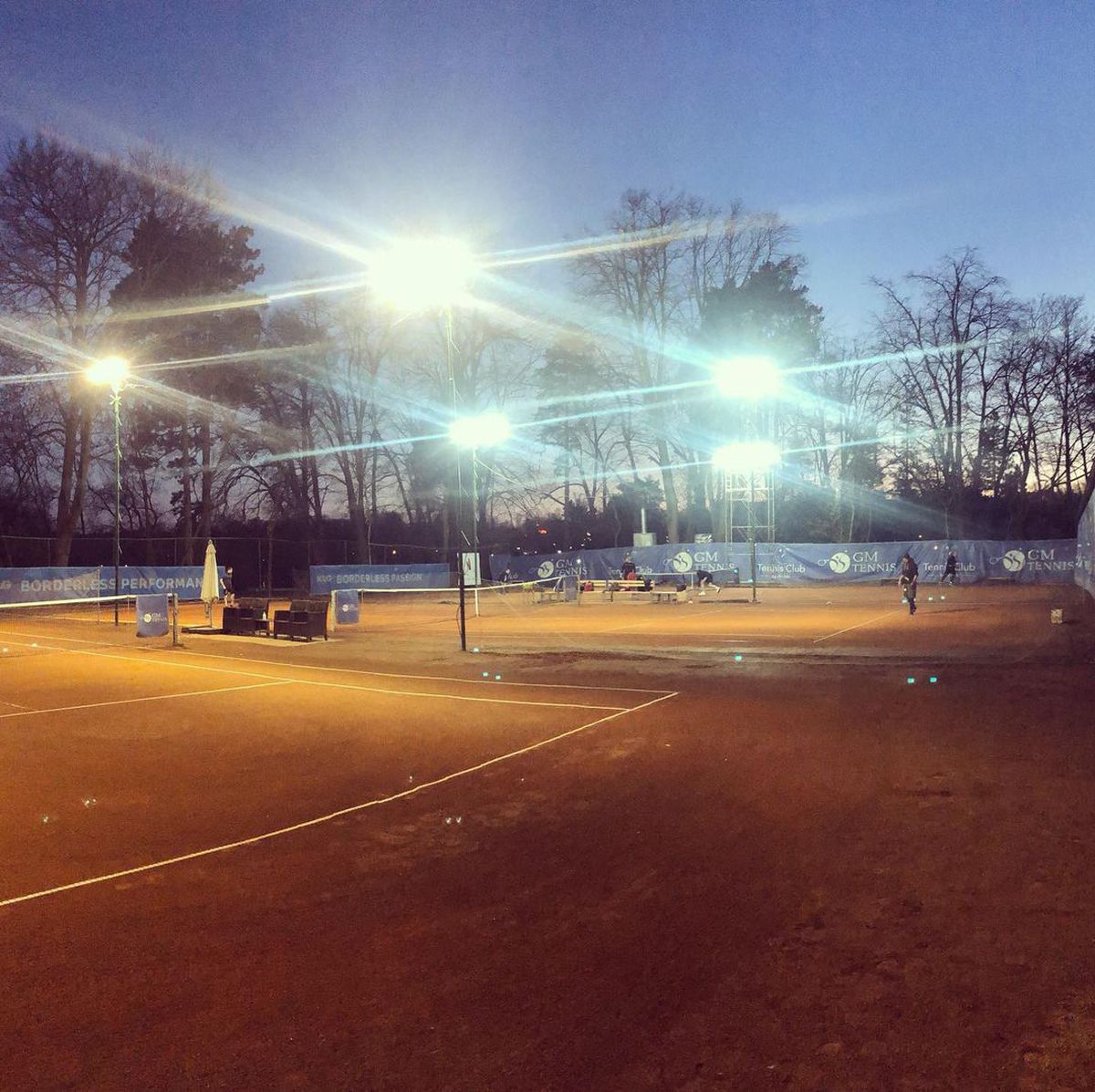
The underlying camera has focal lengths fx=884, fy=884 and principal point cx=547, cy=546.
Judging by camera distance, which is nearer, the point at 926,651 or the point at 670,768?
the point at 670,768

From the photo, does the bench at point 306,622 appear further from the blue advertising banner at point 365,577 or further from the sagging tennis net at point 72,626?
the blue advertising banner at point 365,577

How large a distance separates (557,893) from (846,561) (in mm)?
41967

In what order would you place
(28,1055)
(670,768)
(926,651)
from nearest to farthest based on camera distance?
(28,1055), (670,768), (926,651)

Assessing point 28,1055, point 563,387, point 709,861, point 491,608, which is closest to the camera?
point 28,1055

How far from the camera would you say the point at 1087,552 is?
33469 mm

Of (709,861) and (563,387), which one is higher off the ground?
(563,387)

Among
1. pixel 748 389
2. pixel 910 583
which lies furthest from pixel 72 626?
pixel 748 389

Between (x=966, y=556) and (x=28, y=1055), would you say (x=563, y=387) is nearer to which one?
(x=966, y=556)

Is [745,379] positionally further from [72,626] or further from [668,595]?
[72,626]

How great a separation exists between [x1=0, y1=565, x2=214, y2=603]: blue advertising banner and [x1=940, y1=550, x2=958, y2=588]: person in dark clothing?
31.6m

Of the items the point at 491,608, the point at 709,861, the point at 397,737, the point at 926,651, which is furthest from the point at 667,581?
the point at 709,861

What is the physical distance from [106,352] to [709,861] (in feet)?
138

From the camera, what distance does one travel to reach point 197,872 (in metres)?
6.00

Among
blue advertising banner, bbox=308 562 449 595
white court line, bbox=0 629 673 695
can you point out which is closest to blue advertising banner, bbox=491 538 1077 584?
blue advertising banner, bbox=308 562 449 595
